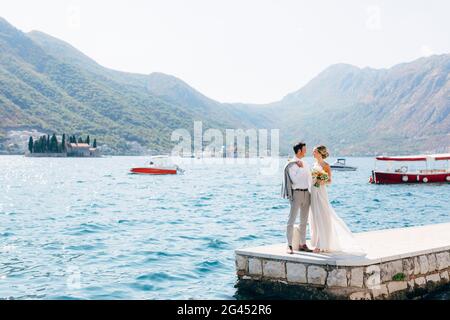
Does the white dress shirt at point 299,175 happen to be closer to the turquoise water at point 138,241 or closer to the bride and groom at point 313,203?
the bride and groom at point 313,203

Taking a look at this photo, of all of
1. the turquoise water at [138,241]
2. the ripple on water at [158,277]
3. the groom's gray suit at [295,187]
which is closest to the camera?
the groom's gray suit at [295,187]

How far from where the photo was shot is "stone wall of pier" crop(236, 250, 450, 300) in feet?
35.4

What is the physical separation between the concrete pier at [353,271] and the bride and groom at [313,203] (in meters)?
0.38

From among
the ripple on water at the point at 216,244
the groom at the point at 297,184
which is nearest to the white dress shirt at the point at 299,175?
the groom at the point at 297,184

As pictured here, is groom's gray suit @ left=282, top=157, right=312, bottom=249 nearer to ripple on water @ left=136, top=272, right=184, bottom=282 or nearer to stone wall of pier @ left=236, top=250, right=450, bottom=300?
stone wall of pier @ left=236, top=250, right=450, bottom=300

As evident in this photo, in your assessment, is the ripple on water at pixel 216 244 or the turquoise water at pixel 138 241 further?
the ripple on water at pixel 216 244

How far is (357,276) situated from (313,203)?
1946mm

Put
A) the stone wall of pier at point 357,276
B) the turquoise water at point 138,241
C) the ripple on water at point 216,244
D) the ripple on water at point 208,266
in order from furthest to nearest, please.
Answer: the ripple on water at point 216,244 < the ripple on water at point 208,266 < the turquoise water at point 138,241 < the stone wall of pier at point 357,276

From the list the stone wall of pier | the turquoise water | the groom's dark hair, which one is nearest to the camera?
the stone wall of pier

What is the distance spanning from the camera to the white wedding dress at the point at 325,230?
1188 centimetres

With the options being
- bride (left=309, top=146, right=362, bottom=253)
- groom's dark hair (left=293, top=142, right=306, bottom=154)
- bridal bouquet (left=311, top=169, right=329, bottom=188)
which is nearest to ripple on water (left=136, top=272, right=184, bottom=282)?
bride (left=309, top=146, right=362, bottom=253)

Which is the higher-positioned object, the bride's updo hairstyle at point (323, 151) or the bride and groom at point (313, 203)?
the bride's updo hairstyle at point (323, 151)
